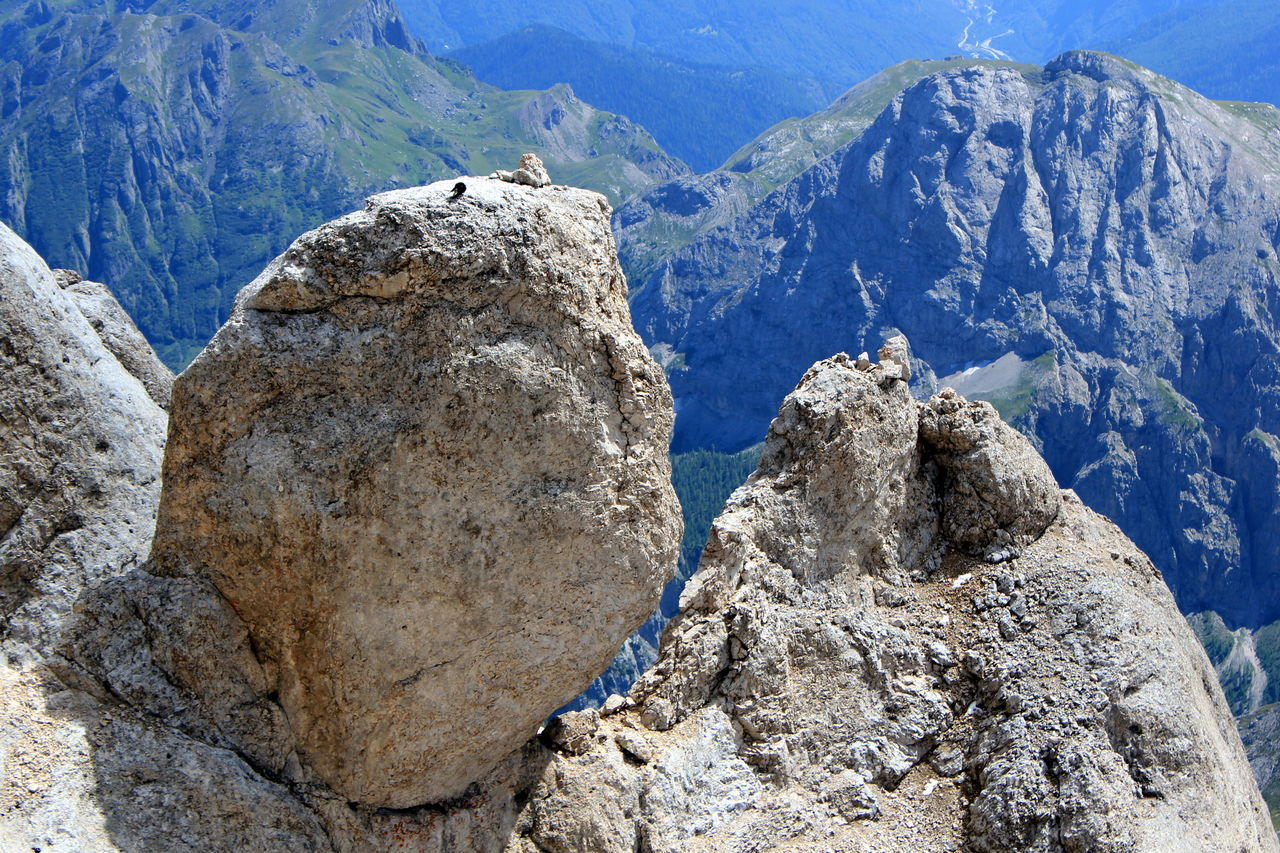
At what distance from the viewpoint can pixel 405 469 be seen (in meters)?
14.7

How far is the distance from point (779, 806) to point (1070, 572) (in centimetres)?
661

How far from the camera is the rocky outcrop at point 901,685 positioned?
16906mm

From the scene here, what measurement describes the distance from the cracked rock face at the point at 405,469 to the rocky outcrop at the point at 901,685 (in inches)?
115

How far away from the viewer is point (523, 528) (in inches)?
604

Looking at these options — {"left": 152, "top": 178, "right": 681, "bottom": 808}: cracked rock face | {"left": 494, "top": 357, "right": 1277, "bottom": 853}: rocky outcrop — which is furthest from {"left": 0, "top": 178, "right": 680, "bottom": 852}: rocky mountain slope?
{"left": 494, "top": 357, "right": 1277, "bottom": 853}: rocky outcrop

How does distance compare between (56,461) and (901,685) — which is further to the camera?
(901,685)

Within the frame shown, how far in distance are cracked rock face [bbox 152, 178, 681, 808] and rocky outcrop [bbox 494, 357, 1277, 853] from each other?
Answer: 115 inches

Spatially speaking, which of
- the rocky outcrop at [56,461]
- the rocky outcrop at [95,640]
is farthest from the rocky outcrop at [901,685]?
the rocky outcrop at [56,461]

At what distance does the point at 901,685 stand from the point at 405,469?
922cm

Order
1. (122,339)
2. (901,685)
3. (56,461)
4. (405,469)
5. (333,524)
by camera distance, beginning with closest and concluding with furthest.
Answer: (333,524), (405,469), (56,461), (901,685), (122,339)

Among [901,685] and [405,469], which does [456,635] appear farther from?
[901,685]

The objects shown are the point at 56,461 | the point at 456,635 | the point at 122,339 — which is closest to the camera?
the point at 456,635

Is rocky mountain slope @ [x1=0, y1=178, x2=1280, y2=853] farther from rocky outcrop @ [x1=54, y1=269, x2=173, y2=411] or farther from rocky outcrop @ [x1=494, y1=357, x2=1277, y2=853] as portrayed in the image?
rocky outcrop @ [x1=54, y1=269, x2=173, y2=411]

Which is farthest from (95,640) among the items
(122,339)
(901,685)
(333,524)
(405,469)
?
(901,685)
